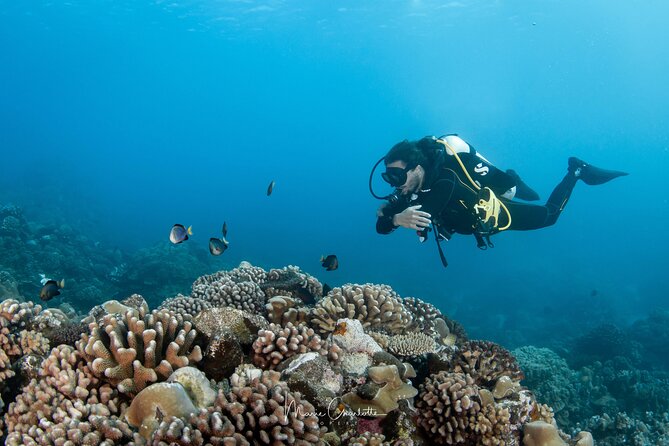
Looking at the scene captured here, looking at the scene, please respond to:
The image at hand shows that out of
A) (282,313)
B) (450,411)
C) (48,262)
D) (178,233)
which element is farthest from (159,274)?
(450,411)

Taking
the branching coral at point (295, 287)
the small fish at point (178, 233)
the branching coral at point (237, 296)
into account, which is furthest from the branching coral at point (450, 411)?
the small fish at point (178, 233)

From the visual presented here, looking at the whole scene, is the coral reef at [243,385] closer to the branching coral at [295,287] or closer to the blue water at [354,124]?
the branching coral at [295,287]

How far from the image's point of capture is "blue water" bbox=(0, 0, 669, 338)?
4566 cm

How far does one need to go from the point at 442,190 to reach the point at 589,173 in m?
6.50

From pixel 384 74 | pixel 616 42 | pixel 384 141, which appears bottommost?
pixel 384 141

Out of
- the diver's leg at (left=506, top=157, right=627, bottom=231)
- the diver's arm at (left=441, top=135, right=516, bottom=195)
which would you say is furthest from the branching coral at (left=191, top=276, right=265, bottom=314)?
the diver's leg at (left=506, top=157, right=627, bottom=231)

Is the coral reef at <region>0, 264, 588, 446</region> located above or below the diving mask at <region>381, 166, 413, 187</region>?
below

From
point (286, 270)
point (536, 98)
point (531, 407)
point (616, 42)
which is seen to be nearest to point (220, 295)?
point (286, 270)

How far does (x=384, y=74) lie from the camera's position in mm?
101438

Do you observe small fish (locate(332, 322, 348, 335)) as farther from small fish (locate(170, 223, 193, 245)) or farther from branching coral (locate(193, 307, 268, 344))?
small fish (locate(170, 223, 193, 245))

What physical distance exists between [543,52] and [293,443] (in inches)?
3998

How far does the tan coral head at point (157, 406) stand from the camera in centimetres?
278

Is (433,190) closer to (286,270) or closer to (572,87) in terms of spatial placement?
(286,270)

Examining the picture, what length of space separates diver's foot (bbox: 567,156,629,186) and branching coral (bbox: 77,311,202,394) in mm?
11070
